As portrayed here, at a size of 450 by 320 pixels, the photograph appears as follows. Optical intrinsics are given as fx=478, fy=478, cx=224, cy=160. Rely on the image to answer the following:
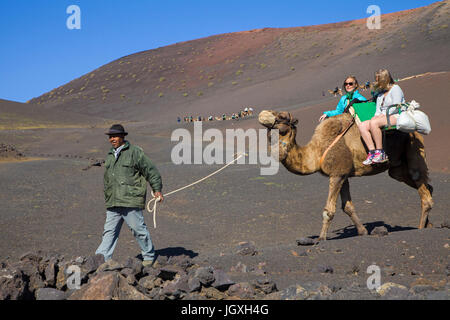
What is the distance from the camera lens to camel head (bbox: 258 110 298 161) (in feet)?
21.7

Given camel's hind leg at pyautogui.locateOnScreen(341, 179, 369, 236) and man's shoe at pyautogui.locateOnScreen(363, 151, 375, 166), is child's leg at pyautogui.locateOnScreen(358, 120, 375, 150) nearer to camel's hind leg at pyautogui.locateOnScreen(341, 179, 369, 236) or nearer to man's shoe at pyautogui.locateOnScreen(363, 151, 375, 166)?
man's shoe at pyautogui.locateOnScreen(363, 151, 375, 166)

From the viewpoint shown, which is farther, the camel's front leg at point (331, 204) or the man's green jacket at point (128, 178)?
the camel's front leg at point (331, 204)

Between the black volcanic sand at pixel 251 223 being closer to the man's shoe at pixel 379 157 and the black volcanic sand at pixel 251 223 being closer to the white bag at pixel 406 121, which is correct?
the man's shoe at pixel 379 157

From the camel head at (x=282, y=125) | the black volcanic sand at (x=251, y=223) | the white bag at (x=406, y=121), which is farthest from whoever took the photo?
the white bag at (x=406, y=121)

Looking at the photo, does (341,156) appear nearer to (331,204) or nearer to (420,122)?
(331,204)

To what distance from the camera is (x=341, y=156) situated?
7.23m

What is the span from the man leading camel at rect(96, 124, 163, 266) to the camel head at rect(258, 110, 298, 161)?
5.56 feet

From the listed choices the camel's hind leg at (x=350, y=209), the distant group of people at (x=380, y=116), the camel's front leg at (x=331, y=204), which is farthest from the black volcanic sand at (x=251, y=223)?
the distant group of people at (x=380, y=116)

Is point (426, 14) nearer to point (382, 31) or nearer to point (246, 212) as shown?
point (382, 31)

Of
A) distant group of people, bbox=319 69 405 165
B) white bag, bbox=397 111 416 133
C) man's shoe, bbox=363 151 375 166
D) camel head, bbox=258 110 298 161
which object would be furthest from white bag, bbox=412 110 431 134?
camel head, bbox=258 110 298 161

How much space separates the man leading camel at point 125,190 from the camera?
6.37 metres

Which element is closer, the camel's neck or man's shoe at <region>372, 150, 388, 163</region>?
the camel's neck
